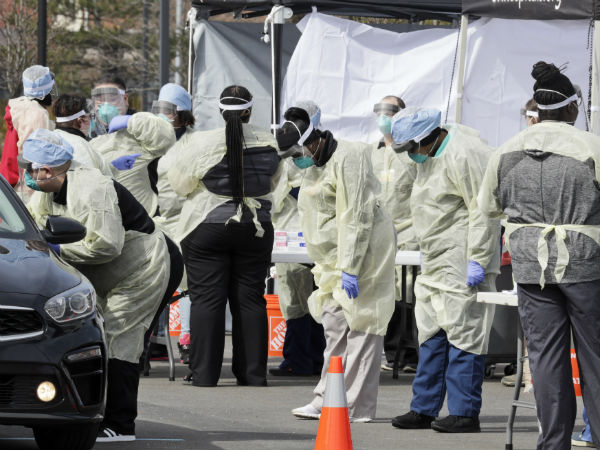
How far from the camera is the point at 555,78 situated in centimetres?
704

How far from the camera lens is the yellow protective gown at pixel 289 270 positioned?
12.1 meters

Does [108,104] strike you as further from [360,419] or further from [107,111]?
[360,419]

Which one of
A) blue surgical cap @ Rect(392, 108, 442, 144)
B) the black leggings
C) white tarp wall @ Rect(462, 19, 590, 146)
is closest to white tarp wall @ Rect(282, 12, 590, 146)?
white tarp wall @ Rect(462, 19, 590, 146)

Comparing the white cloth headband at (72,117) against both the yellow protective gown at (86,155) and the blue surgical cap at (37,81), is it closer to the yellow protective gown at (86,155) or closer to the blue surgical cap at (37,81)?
the yellow protective gown at (86,155)

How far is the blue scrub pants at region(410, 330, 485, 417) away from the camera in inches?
338

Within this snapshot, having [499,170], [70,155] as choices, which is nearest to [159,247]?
[70,155]

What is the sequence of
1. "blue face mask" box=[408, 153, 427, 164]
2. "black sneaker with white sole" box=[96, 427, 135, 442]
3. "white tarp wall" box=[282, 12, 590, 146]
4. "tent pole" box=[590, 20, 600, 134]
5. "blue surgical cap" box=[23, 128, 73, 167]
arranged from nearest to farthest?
"blue surgical cap" box=[23, 128, 73, 167], "black sneaker with white sole" box=[96, 427, 135, 442], "blue face mask" box=[408, 153, 427, 164], "tent pole" box=[590, 20, 600, 134], "white tarp wall" box=[282, 12, 590, 146]

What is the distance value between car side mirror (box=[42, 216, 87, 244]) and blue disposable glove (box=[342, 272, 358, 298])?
2.13 metres

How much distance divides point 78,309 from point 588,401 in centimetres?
250

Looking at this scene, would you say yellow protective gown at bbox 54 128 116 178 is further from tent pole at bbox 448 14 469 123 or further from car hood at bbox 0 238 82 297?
tent pole at bbox 448 14 469 123

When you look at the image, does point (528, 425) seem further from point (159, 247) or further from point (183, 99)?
point (183, 99)

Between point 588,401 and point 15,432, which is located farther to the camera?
point 15,432

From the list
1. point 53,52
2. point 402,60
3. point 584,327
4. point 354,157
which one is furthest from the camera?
point 53,52

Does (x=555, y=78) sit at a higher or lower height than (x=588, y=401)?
higher
